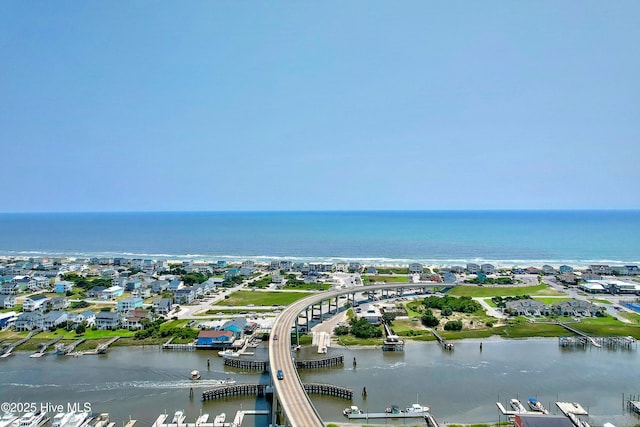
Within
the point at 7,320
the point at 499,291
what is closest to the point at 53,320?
the point at 7,320

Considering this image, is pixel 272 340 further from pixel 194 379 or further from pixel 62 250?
pixel 62 250

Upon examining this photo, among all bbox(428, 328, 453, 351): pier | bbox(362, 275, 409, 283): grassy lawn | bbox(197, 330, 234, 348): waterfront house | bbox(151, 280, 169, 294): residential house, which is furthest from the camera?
bbox(362, 275, 409, 283): grassy lawn

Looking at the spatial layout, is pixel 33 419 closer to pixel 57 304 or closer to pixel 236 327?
pixel 236 327

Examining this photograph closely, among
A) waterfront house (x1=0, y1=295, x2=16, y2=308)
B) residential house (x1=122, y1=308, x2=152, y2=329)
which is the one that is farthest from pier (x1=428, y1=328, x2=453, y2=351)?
waterfront house (x1=0, y1=295, x2=16, y2=308)

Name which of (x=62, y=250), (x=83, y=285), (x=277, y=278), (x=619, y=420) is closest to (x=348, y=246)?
(x=277, y=278)

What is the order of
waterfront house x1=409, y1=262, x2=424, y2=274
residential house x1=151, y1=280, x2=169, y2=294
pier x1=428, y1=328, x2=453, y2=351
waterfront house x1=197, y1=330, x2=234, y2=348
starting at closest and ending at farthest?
pier x1=428, y1=328, x2=453, y2=351, waterfront house x1=197, y1=330, x2=234, y2=348, residential house x1=151, y1=280, x2=169, y2=294, waterfront house x1=409, y1=262, x2=424, y2=274

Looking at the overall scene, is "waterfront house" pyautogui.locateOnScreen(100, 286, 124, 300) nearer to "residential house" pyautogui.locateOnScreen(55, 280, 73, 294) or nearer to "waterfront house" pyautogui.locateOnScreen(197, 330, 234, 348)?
"residential house" pyautogui.locateOnScreen(55, 280, 73, 294)

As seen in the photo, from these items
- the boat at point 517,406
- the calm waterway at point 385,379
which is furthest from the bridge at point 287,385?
the boat at point 517,406
